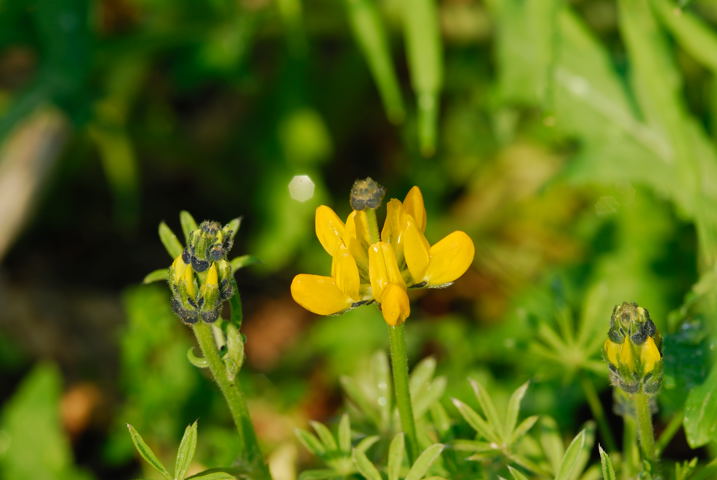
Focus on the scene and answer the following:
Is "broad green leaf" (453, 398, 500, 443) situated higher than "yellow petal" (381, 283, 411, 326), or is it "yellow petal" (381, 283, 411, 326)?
"yellow petal" (381, 283, 411, 326)

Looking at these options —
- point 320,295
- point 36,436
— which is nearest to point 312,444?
point 320,295

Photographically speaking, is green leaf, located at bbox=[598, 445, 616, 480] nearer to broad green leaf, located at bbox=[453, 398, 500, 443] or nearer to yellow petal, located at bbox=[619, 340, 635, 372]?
yellow petal, located at bbox=[619, 340, 635, 372]

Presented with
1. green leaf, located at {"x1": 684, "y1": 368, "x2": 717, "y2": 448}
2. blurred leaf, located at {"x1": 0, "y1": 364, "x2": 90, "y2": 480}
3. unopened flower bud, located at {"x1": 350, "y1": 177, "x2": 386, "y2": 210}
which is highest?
unopened flower bud, located at {"x1": 350, "y1": 177, "x2": 386, "y2": 210}

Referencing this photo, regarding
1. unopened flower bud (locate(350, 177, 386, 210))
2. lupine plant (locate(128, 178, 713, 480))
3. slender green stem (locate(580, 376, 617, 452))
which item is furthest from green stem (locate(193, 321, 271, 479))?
slender green stem (locate(580, 376, 617, 452))

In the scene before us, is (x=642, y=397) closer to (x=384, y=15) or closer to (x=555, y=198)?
(x=555, y=198)

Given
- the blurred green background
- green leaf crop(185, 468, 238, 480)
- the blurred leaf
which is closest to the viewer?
green leaf crop(185, 468, 238, 480)

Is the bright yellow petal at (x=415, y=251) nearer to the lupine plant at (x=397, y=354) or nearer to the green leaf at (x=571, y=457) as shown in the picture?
the lupine plant at (x=397, y=354)

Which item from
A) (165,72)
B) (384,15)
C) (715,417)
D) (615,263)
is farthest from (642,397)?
(165,72)
